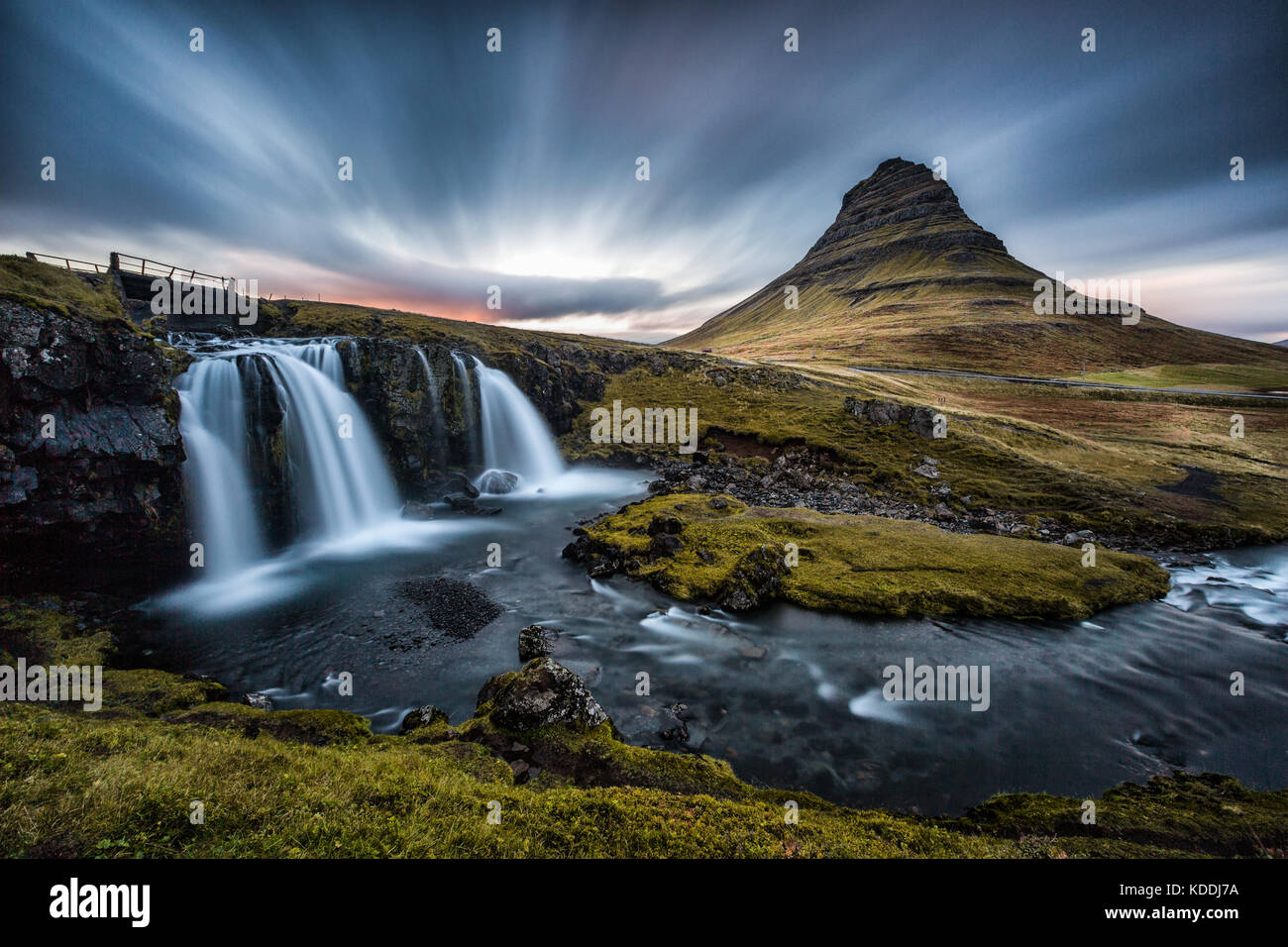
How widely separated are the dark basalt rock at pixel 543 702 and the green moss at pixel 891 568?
8399 millimetres

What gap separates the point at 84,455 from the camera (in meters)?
18.0

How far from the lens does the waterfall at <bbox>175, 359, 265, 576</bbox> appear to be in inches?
867

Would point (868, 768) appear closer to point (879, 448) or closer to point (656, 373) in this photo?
point (879, 448)

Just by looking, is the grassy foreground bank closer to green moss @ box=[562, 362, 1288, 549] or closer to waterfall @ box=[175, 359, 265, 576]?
waterfall @ box=[175, 359, 265, 576]

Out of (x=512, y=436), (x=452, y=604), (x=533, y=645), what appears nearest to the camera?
(x=533, y=645)

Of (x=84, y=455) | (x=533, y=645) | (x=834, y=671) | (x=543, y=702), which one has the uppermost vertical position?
(x=84, y=455)

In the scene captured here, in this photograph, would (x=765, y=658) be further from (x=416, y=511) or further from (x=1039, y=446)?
(x=1039, y=446)

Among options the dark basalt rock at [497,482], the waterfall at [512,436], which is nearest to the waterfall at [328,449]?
the dark basalt rock at [497,482]

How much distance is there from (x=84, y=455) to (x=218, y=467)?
19.1 ft

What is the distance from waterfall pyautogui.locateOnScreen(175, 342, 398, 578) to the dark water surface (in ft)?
14.6

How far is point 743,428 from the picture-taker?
48.6 metres

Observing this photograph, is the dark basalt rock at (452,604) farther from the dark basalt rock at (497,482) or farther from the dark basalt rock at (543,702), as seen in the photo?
the dark basalt rock at (497,482)

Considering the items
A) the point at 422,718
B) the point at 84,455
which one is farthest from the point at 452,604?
the point at 84,455
